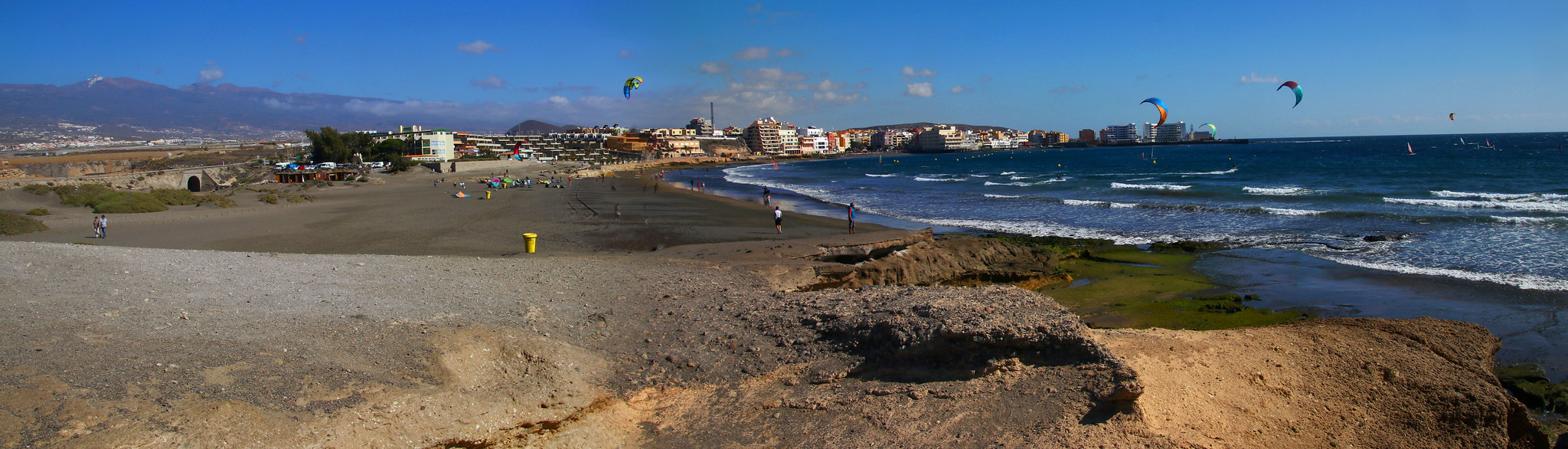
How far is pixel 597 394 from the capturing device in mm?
5973

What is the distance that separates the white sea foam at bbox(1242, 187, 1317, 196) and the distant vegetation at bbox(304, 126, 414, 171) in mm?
56866

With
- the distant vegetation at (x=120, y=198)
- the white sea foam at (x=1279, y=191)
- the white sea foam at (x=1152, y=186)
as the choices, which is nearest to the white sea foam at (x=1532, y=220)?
the white sea foam at (x=1279, y=191)

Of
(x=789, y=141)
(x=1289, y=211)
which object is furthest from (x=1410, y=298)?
(x=789, y=141)

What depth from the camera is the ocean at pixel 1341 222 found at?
10.9 meters

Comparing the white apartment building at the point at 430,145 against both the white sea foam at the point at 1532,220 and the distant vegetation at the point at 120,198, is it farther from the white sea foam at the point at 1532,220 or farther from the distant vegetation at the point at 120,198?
the white sea foam at the point at 1532,220

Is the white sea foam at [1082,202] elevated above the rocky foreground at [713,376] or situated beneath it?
elevated above

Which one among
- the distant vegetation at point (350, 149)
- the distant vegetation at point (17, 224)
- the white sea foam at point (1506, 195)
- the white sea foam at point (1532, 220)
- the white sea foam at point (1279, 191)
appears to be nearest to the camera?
the distant vegetation at point (17, 224)

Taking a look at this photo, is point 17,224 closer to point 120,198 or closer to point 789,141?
point 120,198

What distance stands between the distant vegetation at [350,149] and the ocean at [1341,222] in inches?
1330

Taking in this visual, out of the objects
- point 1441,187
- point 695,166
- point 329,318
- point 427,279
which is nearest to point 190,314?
point 329,318

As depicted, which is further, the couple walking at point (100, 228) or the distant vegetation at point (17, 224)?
the distant vegetation at point (17, 224)

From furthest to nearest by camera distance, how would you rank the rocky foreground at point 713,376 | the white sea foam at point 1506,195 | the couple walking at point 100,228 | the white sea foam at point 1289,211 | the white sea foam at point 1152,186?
the white sea foam at point 1152,186 < the white sea foam at point 1506,195 < the white sea foam at point 1289,211 < the couple walking at point 100,228 < the rocky foreground at point 713,376

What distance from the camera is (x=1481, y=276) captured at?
12320mm

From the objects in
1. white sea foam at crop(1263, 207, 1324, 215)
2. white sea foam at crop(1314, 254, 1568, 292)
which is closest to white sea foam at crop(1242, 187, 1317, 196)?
white sea foam at crop(1263, 207, 1324, 215)
